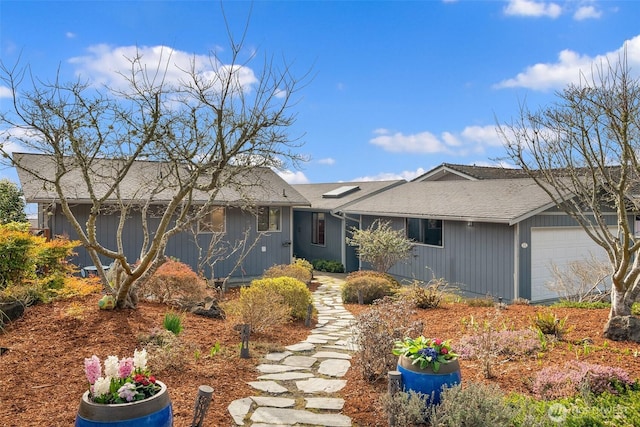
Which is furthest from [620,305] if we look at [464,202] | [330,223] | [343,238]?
[330,223]

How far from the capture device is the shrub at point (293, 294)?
851cm

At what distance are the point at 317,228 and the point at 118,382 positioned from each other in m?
16.7

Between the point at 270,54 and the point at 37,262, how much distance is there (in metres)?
5.49

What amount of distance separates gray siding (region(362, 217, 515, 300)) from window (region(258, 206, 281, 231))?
4.55 m

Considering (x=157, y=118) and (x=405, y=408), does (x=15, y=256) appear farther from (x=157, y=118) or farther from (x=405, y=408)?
(x=405, y=408)

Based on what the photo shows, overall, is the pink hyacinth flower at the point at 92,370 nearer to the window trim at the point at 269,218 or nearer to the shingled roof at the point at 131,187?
the shingled roof at the point at 131,187

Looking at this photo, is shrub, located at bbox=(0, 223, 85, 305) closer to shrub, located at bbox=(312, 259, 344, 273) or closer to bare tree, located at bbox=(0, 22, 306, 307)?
bare tree, located at bbox=(0, 22, 306, 307)

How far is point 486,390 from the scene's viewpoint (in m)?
3.81

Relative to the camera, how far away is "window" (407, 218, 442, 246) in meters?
14.3

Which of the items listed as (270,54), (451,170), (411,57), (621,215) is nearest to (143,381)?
(270,54)

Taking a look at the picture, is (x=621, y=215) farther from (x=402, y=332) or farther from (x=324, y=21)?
(x=324, y=21)

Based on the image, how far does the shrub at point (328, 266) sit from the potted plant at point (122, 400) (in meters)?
14.6

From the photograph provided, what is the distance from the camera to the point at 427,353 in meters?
4.19

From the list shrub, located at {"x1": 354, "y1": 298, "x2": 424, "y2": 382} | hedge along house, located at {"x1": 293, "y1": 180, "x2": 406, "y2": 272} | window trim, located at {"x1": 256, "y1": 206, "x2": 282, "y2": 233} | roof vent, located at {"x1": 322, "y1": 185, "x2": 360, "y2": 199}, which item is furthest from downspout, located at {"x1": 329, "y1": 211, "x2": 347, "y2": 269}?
shrub, located at {"x1": 354, "y1": 298, "x2": 424, "y2": 382}
